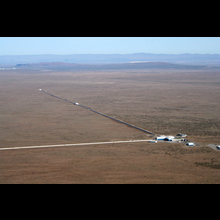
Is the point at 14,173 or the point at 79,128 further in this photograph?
the point at 79,128

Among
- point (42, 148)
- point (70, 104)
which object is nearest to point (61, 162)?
point (42, 148)

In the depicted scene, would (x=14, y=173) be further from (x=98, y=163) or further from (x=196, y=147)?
(x=196, y=147)

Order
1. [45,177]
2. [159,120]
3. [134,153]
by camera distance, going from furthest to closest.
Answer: [159,120], [134,153], [45,177]

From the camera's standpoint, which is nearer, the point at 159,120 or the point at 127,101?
the point at 159,120

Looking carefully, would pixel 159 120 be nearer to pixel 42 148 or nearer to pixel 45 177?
pixel 42 148

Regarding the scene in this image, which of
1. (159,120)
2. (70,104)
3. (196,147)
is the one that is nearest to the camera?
(196,147)

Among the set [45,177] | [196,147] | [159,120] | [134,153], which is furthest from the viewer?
[159,120]

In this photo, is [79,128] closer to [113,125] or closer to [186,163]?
[113,125]

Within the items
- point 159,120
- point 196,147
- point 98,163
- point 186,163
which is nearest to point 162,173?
point 186,163

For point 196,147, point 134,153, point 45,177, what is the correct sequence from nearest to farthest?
1. point 45,177
2. point 134,153
3. point 196,147
